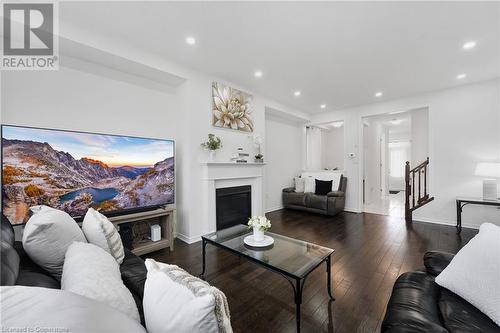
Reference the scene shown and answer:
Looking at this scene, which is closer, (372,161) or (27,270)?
(27,270)

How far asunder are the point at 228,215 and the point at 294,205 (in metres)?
2.13

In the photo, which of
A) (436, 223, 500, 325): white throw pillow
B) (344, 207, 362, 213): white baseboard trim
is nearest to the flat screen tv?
(436, 223, 500, 325): white throw pillow

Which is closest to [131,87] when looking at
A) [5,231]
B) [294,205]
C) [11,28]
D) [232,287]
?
[11,28]

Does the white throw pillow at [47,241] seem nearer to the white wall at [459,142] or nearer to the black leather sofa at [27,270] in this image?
the black leather sofa at [27,270]

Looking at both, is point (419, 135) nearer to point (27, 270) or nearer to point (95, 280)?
point (95, 280)

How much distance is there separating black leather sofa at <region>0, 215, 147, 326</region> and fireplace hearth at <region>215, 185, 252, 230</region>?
6.25 feet

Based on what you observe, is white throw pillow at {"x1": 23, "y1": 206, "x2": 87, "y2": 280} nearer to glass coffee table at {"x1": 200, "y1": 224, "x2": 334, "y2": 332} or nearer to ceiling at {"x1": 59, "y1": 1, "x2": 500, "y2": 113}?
glass coffee table at {"x1": 200, "y1": 224, "x2": 334, "y2": 332}

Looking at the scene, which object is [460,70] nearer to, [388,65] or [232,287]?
[388,65]

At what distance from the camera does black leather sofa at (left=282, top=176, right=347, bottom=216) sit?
15.0 feet

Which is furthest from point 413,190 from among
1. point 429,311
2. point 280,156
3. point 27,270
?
point 27,270

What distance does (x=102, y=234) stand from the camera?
1404mm

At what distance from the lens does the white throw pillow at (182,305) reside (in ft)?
1.98

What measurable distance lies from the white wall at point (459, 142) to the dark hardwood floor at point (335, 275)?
0.44 metres

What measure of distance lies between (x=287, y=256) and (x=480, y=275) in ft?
3.78
